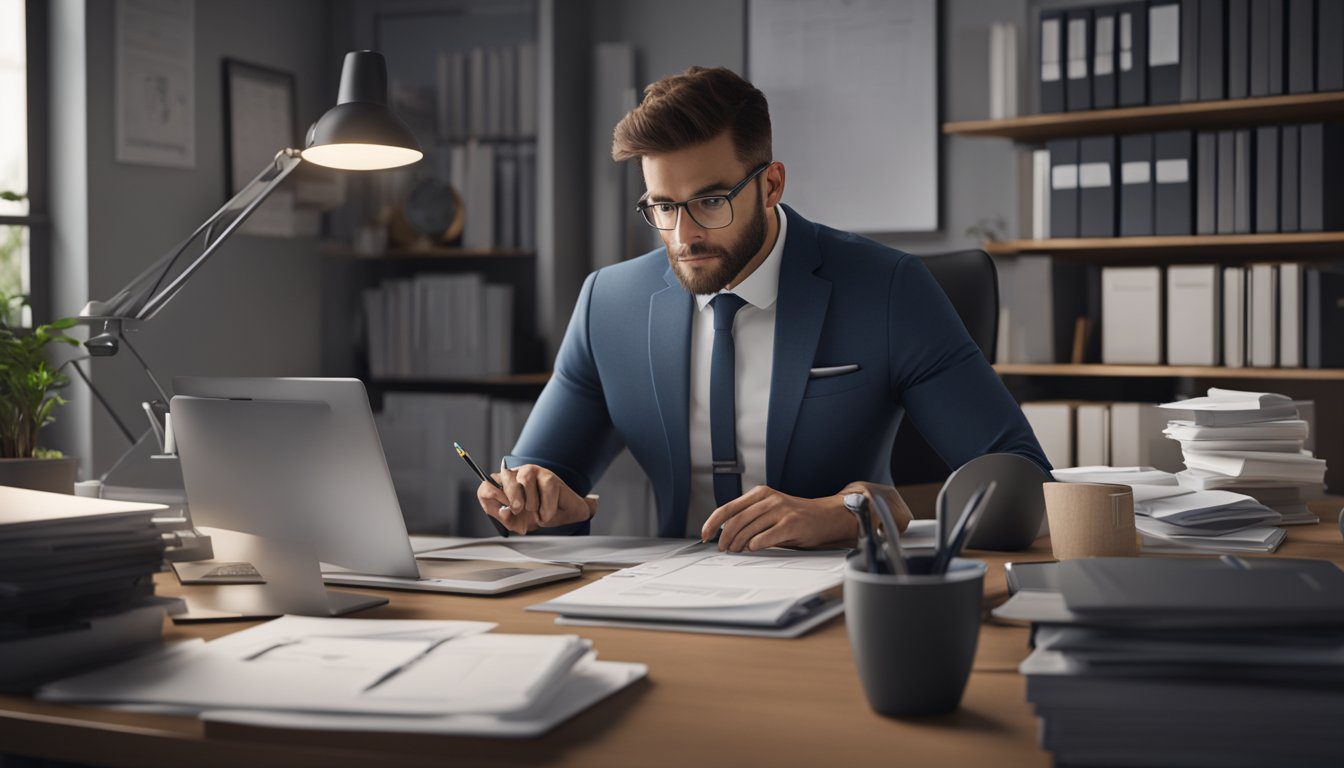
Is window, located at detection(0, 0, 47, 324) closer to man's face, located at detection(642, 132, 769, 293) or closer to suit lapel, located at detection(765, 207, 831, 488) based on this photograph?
man's face, located at detection(642, 132, 769, 293)

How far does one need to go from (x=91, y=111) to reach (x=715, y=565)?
8.99 ft

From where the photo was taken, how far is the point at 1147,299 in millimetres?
3258

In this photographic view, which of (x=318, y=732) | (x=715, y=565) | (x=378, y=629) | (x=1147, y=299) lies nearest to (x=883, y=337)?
(x=715, y=565)

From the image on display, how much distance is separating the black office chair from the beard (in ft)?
1.68

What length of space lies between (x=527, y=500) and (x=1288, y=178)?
245 centimetres

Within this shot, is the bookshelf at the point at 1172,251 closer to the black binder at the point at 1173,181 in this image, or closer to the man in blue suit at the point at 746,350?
the black binder at the point at 1173,181

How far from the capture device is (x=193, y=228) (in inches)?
142

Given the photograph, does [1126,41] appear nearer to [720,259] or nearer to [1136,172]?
[1136,172]

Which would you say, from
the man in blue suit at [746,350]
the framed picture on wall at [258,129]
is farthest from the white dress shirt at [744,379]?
the framed picture on wall at [258,129]

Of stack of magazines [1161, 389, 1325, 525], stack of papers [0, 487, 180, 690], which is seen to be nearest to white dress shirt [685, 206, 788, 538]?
stack of magazines [1161, 389, 1325, 525]

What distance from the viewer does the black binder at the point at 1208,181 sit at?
3153 millimetres

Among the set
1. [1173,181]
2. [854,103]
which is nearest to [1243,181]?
[1173,181]

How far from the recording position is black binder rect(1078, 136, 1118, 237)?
Result: 3.25 metres

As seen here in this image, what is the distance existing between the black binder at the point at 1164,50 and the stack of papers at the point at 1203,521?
1.99m
